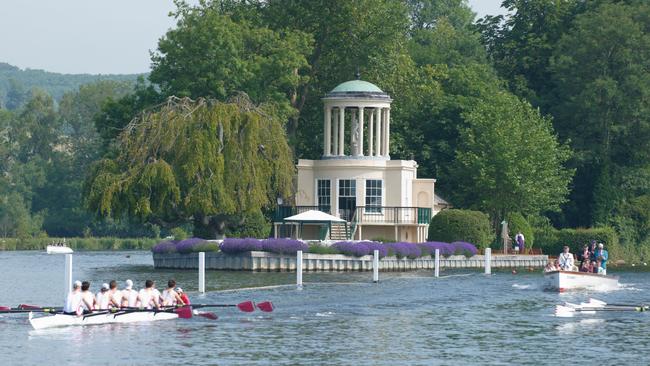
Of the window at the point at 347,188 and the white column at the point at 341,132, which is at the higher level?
the white column at the point at 341,132

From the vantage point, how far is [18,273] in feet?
253

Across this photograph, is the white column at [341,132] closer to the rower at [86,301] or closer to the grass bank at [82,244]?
the rower at [86,301]

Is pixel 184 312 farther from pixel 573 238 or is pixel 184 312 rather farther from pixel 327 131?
pixel 573 238

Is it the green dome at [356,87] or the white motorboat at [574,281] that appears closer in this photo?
the white motorboat at [574,281]

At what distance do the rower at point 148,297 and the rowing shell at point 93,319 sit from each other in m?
0.34

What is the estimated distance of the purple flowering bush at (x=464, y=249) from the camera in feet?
255

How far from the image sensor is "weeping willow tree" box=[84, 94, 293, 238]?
2933 inches

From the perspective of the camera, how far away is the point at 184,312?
46625 millimetres

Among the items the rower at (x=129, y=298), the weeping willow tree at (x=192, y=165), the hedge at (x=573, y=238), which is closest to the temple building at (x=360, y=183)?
the weeping willow tree at (x=192, y=165)

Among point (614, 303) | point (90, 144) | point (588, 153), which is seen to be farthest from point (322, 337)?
point (90, 144)

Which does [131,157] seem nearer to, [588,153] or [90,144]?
[588,153]

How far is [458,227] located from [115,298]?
38642 millimetres

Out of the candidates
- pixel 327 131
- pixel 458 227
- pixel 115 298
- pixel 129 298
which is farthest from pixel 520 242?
pixel 115 298

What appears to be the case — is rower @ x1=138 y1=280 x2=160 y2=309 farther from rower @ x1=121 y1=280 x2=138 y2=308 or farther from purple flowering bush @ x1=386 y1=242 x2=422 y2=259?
purple flowering bush @ x1=386 y1=242 x2=422 y2=259
